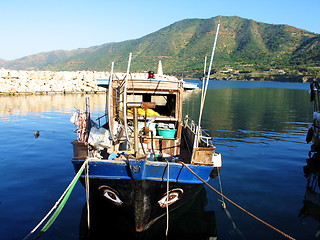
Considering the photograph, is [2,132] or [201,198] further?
[2,132]

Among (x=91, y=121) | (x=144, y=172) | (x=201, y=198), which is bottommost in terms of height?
(x=201, y=198)

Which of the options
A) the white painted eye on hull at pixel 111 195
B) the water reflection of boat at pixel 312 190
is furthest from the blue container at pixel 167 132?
the water reflection of boat at pixel 312 190

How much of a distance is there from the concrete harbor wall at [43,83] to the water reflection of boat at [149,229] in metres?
51.1

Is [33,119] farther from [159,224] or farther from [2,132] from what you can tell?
[159,224]

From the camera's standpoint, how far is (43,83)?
61938 mm

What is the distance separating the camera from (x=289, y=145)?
21.0 metres

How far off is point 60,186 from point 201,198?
622 centimetres

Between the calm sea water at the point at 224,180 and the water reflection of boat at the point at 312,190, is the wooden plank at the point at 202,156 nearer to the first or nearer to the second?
the calm sea water at the point at 224,180

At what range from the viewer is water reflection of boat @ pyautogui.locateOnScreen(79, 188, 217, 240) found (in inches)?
348

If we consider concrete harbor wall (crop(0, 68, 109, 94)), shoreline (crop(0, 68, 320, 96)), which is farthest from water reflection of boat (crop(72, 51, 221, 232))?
concrete harbor wall (crop(0, 68, 109, 94))

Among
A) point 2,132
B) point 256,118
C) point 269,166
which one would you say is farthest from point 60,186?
point 256,118

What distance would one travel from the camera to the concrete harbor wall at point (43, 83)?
55466 mm

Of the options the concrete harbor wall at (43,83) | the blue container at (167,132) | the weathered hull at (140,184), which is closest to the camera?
the weathered hull at (140,184)

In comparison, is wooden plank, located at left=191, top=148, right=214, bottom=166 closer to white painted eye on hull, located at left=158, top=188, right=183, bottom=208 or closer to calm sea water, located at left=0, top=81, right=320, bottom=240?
white painted eye on hull, located at left=158, top=188, right=183, bottom=208
